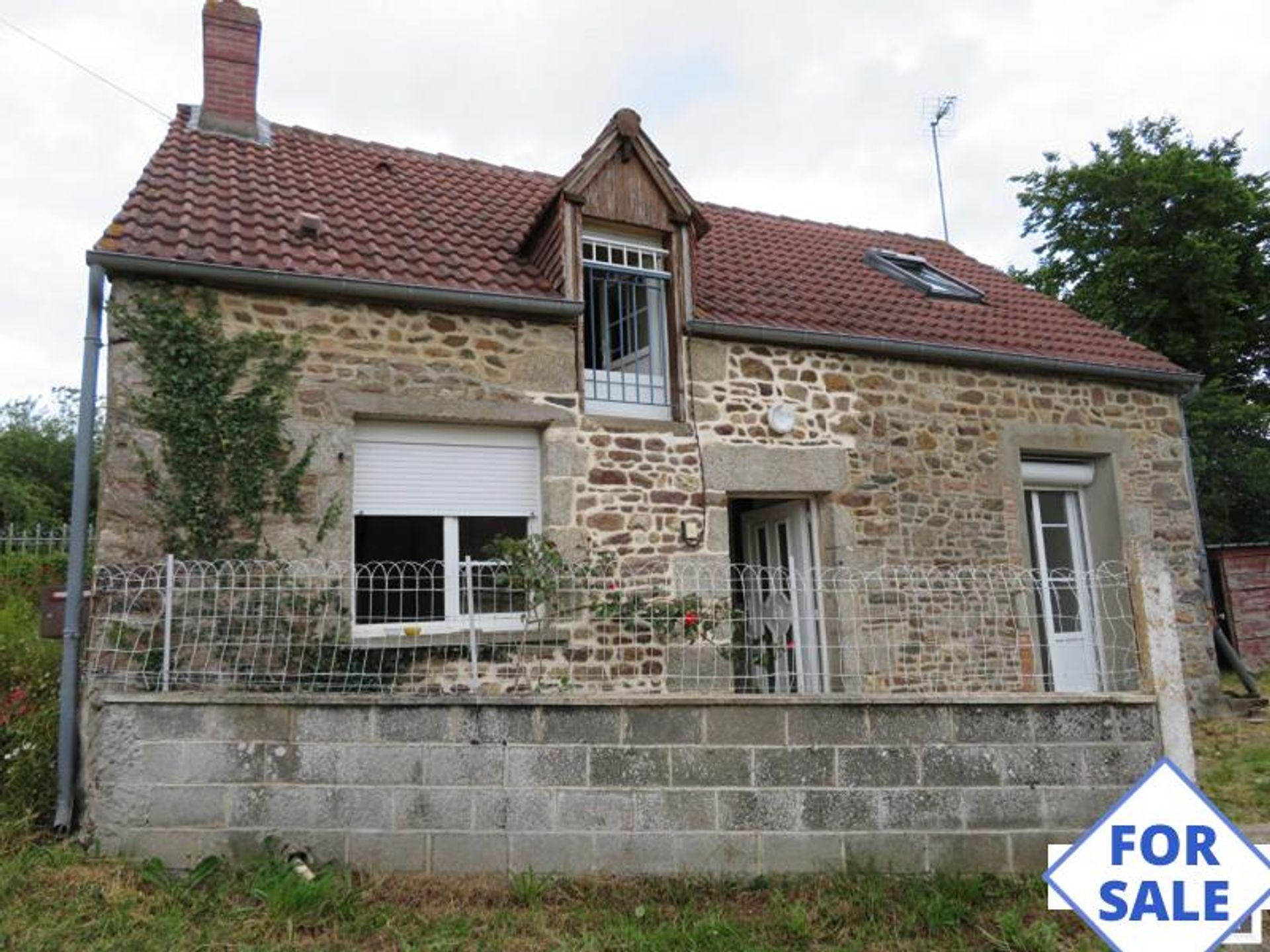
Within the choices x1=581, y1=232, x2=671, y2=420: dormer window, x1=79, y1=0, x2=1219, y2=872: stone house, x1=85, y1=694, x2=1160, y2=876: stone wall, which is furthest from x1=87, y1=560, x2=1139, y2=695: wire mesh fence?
x1=581, y1=232, x2=671, y2=420: dormer window

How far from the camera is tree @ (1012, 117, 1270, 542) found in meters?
15.7

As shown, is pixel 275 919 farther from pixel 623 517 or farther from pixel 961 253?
pixel 961 253

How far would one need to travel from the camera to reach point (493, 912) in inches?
157

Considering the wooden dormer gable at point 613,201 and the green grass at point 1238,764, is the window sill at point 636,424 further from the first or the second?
the green grass at point 1238,764

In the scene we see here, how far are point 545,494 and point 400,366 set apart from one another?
135 cm

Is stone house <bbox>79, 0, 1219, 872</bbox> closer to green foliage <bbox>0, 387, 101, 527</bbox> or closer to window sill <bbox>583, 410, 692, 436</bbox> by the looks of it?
window sill <bbox>583, 410, 692, 436</bbox>

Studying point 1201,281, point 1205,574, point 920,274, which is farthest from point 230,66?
point 1201,281

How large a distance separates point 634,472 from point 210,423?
293 cm

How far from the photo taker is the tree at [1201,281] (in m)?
15.7

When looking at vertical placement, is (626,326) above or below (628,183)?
below

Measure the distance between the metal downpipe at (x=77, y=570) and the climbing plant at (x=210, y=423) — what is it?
0.55 ft

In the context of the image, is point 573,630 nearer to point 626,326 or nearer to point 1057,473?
point 626,326

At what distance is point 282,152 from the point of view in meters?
8.05

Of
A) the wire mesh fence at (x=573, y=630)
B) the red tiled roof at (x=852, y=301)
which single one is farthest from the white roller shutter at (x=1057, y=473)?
the wire mesh fence at (x=573, y=630)
